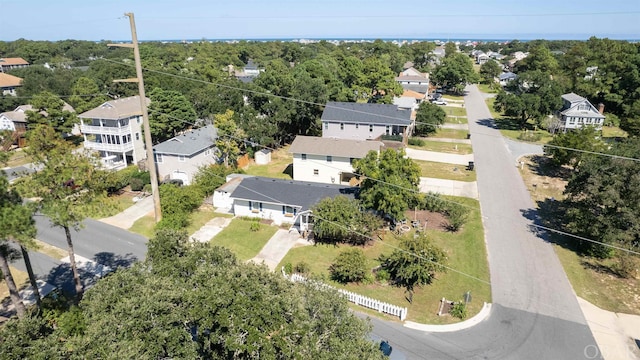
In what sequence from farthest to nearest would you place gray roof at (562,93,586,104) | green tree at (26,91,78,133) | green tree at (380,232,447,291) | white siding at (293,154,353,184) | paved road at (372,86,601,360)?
gray roof at (562,93,586,104) < green tree at (26,91,78,133) < white siding at (293,154,353,184) < green tree at (380,232,447,291) < paved road at (372,86,601,360)

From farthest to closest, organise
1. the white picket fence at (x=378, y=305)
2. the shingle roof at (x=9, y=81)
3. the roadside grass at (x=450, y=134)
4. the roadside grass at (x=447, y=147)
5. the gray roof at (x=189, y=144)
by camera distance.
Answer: the shingle roof at (x=9, y=81) → the roadside grass at (x=450, y=134) → the roadside grass at (x=447, y=147) → the gray roof at (x=189, y=144) → the white picket fence at (x=378, y=305)

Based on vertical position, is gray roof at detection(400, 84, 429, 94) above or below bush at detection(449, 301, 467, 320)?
above

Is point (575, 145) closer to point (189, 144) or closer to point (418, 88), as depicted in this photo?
point (189, 144)

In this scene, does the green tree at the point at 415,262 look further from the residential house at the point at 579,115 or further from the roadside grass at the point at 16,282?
the residential house at the point at 579,115

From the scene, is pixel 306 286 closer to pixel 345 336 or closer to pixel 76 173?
pixel 345 336

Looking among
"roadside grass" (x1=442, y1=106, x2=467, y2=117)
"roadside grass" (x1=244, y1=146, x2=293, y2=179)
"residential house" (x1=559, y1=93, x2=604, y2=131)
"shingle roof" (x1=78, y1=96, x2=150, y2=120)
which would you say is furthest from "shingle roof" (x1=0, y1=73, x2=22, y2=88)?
"residential house" (x1=559, y1=93, x2=604, y2=131)

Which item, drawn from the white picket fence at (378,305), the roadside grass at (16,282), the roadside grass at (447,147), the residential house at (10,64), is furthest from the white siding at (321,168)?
the residential house at (10,64)

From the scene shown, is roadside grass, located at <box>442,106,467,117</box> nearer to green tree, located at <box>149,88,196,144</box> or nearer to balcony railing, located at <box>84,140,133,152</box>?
green tree, located at <box>149,88,196,144</box>
